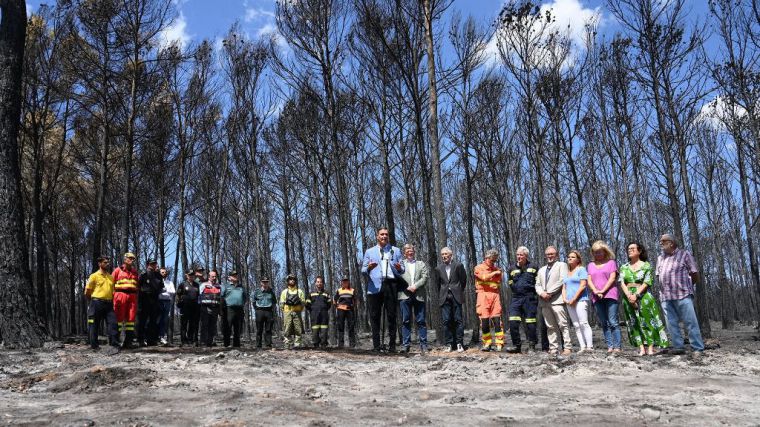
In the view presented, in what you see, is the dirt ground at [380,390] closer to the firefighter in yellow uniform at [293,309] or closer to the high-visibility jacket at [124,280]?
the high-visibility jacket at [124,280]

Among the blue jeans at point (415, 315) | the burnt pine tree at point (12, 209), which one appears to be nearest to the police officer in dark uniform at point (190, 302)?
the burnt pine tree at point (12, 209)

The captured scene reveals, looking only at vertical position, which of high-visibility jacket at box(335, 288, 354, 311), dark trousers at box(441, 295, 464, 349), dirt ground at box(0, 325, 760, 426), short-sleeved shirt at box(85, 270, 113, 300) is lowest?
dirt ground at box(0, 325, 760, 426)

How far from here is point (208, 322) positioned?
11.1 m

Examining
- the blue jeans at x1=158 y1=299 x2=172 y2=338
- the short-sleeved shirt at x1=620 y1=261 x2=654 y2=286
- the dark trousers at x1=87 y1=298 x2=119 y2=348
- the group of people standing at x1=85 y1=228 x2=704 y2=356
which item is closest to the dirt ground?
the group of people standing at x1=85 y1=228 x2=704 y2=356

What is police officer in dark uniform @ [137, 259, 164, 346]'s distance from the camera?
10370mm

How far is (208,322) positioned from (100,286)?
277 centimetres

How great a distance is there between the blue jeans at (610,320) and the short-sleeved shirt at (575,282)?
0.78 feet

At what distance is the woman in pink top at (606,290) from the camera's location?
7453 millimetres

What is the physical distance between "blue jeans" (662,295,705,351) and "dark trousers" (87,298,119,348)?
26.2ft

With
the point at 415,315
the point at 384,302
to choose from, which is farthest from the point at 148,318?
the point at 415,315

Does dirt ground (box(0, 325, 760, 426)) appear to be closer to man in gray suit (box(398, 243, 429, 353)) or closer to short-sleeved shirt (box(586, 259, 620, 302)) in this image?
short-sleeved shirt (box(586, 259, 620, 302))

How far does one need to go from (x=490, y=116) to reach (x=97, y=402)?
16100 mm

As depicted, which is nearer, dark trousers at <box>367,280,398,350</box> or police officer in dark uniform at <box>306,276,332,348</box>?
dark trousers at <box>367,280,398,350</box>

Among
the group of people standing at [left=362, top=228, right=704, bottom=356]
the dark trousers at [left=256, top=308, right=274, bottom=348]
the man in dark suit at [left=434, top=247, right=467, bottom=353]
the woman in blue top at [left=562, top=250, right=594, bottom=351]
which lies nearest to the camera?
the group of people standing at [left=362, top=228, right=704, bottom=356]
